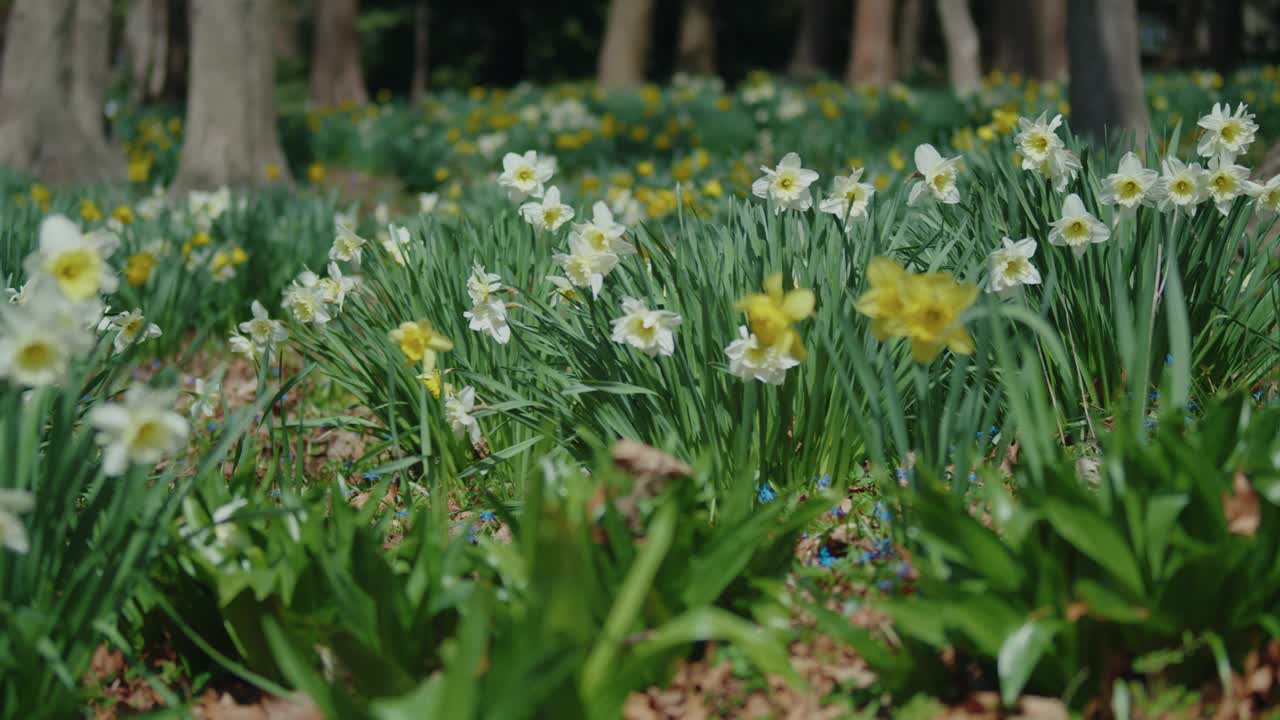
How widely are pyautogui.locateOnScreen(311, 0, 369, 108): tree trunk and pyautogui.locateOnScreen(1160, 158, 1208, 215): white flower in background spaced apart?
14160 millimetres

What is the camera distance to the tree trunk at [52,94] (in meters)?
7.51

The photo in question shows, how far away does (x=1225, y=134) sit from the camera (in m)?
2.47

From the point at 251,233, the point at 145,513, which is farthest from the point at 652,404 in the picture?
the point at 251,233

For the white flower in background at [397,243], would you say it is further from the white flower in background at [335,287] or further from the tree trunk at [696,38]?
the tree trunk at [696,38]

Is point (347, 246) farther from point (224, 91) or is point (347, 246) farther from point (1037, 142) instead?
point (224, 91)

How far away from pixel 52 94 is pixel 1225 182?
754cm

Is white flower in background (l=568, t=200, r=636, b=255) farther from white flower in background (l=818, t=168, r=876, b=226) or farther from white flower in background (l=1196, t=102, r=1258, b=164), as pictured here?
white flower in background (l=1196, t=102, r=1258, b=164)

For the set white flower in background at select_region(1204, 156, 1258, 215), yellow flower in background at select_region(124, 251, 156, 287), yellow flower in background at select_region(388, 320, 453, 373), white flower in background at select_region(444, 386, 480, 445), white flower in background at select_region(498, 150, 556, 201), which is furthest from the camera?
yellow flower in background at select_region(124, 251, 156, 287)

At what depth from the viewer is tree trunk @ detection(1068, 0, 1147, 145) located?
5.79 metres

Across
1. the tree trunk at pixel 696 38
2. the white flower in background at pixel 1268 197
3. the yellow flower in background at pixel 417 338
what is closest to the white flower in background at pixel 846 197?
the white flower in background at pixel 1268 197

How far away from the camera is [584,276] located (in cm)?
250

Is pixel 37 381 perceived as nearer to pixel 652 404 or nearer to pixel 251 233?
pixel 652 404

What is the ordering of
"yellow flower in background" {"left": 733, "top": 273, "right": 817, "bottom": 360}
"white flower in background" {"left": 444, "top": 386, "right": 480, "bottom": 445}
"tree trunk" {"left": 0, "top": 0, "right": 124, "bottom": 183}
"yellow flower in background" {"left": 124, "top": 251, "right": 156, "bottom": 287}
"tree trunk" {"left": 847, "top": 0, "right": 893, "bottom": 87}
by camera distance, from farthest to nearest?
"tree trunk" {"left": 847, "top": 0, "right": 893, "bottom": 87}
"tree trunk" {"left": 0, "top": 0, "right": 124, "bottom": 183}
"yellow flower in background" {"left": 124, "top": 251, "right": 156, "bottom": 287}
"white flower in background" {"left": 444, "top": 386, "right": 480, "bottom": 445}
"yellow flower in background" {"left": 733, "top": 273, "right": 817, "bottom": 360}

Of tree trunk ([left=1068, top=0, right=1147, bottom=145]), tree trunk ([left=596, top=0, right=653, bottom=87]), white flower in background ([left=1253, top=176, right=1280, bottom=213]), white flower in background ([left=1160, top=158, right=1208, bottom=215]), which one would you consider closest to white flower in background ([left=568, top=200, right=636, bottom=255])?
white flower in background ([left=1160, top=158, right=1208, bottom=215])
